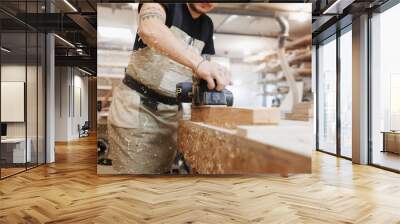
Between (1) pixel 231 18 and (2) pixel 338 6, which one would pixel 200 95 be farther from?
(2) pixel 338 6

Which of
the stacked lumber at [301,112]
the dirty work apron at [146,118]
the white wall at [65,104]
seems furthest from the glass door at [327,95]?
the white wall at [65,104]

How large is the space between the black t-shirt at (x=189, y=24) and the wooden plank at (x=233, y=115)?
0.81m

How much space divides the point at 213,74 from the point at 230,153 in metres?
1.08

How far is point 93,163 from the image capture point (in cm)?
645

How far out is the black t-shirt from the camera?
466 cm

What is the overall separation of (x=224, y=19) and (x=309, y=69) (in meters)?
1.30

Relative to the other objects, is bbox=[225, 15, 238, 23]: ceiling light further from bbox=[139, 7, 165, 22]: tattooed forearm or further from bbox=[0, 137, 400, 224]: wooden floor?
bbox=[0, 137, 400, 224]: wooden floor

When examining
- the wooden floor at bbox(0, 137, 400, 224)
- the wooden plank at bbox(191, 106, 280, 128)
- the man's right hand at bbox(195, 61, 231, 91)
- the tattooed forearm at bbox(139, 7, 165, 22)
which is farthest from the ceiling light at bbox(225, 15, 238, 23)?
the wooden floor at bbox(0, 137, 400, 224)

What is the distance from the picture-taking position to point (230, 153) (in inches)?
170

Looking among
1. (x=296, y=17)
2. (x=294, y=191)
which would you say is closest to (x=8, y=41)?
(x=296, y=17)

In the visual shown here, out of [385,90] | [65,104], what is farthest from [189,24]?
[65,104]

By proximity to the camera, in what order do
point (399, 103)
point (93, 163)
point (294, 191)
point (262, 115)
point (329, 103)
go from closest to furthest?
point (294, 191) < point (262, 115) < point (399, 103) < point (93, 163) < point (329, 103)

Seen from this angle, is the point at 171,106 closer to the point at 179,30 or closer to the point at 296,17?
the point at 179,30

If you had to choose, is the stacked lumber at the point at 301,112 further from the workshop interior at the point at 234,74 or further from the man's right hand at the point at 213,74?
the man's right hand at the point at 213,74
